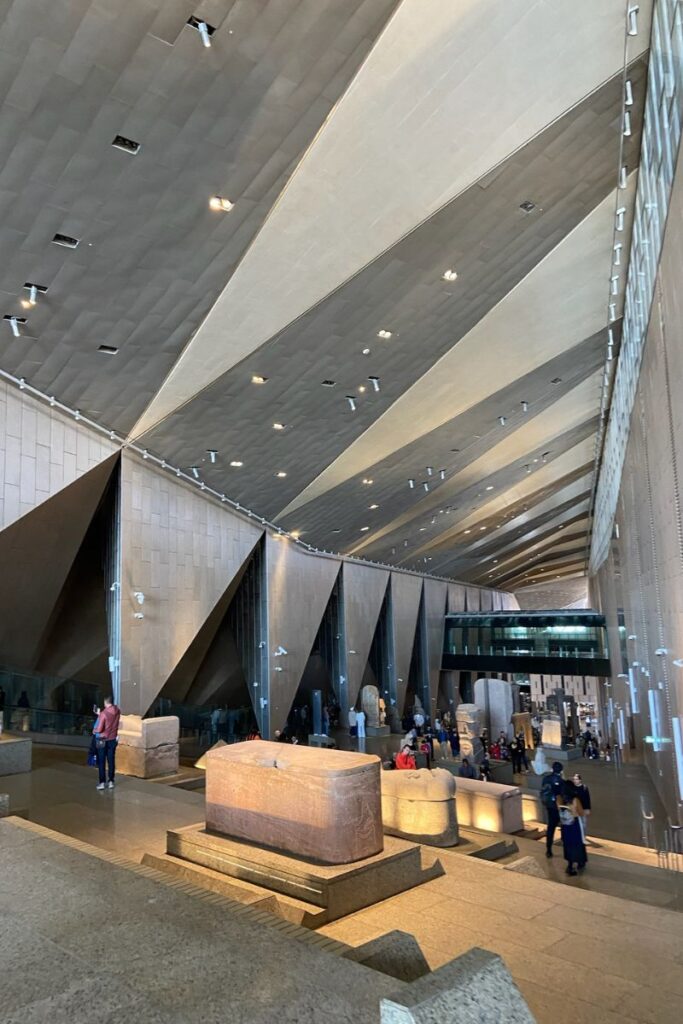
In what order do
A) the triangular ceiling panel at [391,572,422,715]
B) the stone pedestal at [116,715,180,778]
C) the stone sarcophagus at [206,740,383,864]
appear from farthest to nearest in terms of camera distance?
the triangular ceiling panel at [391,572,422,715] < the stone pedestal at [116,715,180,778] < the stone sarcophagus at [206,740,383,864]

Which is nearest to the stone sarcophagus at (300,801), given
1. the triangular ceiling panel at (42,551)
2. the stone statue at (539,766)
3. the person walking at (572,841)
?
the person walking at (572,841)

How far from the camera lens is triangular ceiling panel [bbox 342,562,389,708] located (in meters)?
26.3

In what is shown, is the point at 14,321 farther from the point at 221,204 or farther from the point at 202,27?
the point at 202,27

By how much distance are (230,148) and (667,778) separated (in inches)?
478

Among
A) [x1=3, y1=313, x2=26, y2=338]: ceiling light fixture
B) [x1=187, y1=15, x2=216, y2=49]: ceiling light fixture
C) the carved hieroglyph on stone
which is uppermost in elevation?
[x1=187, y1=15, x2=216, y2=49]: ceiling light fixture

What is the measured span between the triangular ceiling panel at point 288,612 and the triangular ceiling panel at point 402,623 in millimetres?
7943

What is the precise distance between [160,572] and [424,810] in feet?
31.1

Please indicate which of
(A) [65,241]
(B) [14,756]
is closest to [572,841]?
(B) [14,756]

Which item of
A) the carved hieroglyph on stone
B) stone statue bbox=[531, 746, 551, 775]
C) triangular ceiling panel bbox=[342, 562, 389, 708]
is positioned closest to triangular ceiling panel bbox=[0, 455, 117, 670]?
the carved hieroglyph on stone

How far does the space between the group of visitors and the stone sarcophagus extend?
3.65 metres

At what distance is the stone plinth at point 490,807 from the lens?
1049 cm

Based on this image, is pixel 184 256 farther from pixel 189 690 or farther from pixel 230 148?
pixel 189 690

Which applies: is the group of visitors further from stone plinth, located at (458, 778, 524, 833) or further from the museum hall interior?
stone plinth, located at (458, 778, 524, 833)

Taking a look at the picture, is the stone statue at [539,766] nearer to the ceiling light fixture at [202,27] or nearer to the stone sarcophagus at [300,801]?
the stone sarcophagus at [300,801]
